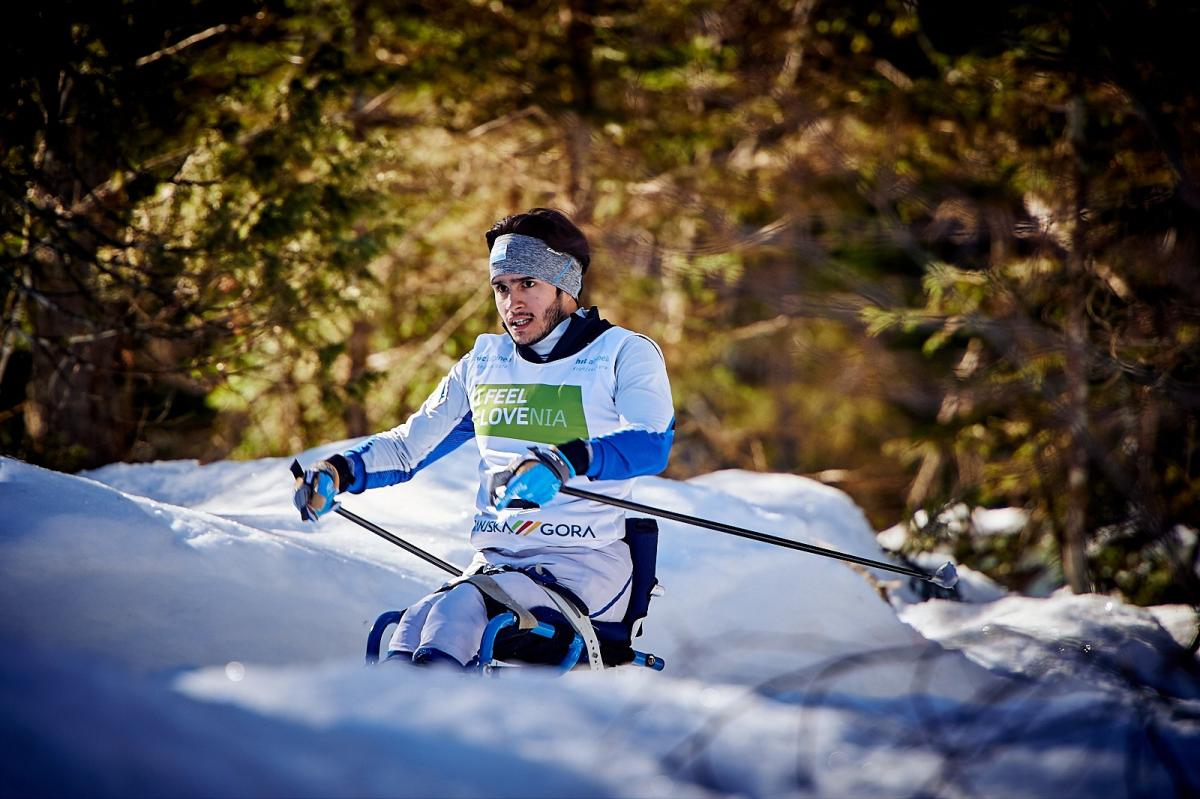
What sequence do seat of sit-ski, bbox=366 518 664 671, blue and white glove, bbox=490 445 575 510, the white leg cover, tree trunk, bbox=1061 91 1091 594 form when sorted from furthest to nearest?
1. tree trunk, bbox=1061 91 1091 594
2. seat of sit-ski, bbox=366 518 664 671
3. blue and white glove, bbox=490 445 575 510
4. the white leg cover

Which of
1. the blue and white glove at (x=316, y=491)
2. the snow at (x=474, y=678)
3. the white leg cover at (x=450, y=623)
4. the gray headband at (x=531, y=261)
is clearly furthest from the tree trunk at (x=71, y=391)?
the white leg cover at (x=450, y=623)

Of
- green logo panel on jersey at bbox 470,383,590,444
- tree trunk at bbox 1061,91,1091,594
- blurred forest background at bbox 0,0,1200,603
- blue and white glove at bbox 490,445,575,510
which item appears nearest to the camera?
blue and white glove at bbox 490,445,575,510

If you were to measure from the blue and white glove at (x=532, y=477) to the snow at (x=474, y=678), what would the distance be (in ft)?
2.37

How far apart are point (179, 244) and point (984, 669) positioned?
18.0 ft

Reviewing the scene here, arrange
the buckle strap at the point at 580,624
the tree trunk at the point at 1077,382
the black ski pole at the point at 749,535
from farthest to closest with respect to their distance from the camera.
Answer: the tree trunk at the point at 1077,382 → the black ski pole at the point at 749,535 → the buckle strap at the point at 580,624

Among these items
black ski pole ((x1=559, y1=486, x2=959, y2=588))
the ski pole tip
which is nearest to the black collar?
black ski pole ((x1=559, y1=486, x2=959, y2=588))

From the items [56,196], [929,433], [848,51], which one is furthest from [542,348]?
[848,51]

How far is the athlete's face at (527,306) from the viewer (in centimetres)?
340

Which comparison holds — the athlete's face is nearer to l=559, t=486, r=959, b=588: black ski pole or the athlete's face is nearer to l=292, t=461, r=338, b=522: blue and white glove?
l=559, t=486, r=959, b=588: black ski pole

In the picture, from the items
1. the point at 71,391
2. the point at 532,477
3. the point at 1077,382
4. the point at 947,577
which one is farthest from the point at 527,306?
the point at 1077,382

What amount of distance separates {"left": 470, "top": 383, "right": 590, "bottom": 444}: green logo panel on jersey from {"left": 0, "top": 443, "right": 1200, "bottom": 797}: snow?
911 mm

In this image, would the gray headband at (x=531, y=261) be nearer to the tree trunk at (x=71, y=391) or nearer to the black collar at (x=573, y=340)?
the black collar at (x=573, y=340)

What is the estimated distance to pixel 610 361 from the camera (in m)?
3.32

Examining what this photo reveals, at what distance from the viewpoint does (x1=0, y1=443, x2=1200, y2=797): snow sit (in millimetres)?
1554
